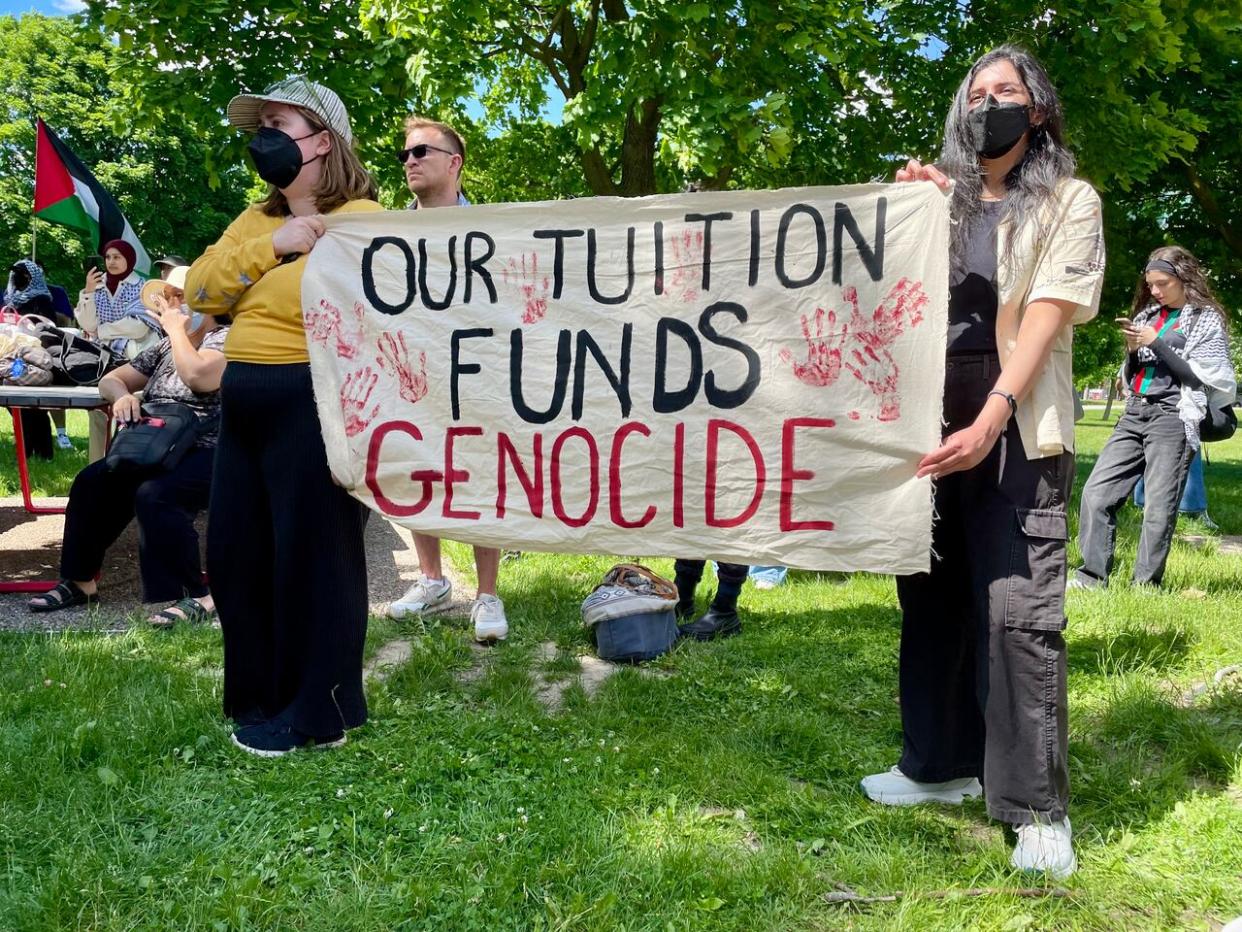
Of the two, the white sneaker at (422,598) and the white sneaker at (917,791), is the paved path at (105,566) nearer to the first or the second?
the white sneaker at (422,598)

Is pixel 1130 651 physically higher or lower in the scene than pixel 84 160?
lower

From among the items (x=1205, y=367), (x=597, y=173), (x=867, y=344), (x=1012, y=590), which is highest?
(x=597, y=173)

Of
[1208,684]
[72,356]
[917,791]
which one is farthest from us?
[72,356]

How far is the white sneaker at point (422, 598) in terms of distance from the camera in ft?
14.6

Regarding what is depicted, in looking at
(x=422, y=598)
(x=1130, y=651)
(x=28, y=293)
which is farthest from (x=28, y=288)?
(x=1130, y=651)

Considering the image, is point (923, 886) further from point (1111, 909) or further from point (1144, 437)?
point (1144, 437)

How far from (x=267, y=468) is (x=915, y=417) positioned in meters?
1.89

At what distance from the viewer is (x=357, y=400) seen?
9.45 ft

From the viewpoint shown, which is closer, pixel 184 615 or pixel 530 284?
pixel 530 284

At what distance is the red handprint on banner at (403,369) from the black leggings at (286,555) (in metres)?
0.24

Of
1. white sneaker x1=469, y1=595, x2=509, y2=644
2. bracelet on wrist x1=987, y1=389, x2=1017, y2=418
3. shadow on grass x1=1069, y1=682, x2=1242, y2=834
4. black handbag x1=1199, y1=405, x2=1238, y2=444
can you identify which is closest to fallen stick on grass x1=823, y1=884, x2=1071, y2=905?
shadow on grass x1=1069, y1=682, x2=1242, y2=834

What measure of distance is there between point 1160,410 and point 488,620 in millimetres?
3832

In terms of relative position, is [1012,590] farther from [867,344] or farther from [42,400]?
[42,400]

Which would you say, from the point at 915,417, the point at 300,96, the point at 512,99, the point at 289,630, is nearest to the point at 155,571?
the point at 289,630
